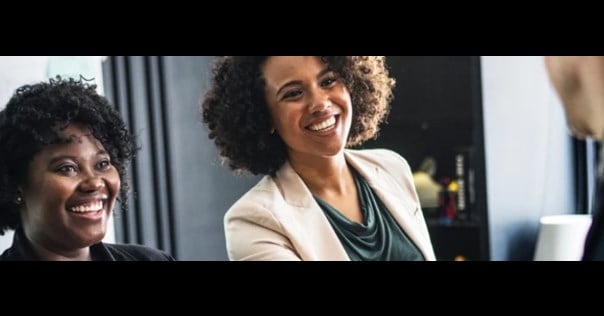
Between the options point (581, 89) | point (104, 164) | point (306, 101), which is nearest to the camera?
point (581, 89)

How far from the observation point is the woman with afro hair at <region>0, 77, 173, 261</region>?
2861 mm

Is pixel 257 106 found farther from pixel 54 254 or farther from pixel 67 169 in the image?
pixel 54 254

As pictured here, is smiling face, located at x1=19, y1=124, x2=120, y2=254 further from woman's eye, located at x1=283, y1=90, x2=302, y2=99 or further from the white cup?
the white cup

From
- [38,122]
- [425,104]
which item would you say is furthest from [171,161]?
[425,104]

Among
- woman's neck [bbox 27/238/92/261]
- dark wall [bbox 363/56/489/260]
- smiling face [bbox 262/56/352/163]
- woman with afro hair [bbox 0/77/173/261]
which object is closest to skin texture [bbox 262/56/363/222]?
smiling face [bbox 262/56/352/163]

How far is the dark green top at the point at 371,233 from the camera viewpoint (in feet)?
9.45

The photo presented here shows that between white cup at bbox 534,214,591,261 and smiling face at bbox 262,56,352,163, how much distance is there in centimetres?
82

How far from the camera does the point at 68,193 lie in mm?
2869

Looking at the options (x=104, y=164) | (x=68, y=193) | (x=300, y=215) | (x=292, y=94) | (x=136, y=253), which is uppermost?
(x=292, y=94)

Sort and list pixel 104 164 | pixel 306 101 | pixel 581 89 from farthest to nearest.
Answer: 1. pixel 104 164
2. pixel 306 101
3. pixel 581 89

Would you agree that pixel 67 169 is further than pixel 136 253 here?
No

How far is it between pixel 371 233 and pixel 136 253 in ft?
2.88

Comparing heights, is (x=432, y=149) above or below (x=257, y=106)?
below
